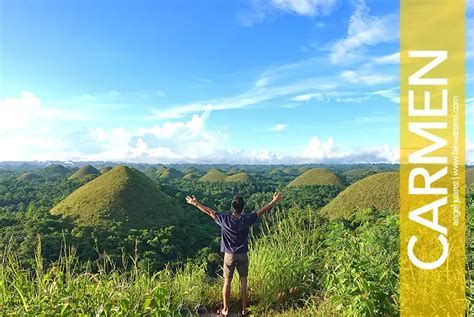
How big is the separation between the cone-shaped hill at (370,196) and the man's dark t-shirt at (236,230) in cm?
2720

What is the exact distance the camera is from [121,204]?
103 ft

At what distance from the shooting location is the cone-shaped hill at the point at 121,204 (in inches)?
1158

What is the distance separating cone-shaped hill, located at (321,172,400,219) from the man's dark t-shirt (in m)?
27.2

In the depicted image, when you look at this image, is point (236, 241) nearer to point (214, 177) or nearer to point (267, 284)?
point (267, 284)

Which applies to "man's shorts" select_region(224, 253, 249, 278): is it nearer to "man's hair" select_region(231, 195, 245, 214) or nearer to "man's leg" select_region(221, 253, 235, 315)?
"man's leg" select_region(221, 253, 235, 315)

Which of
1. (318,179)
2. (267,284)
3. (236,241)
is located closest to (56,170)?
(318,179)

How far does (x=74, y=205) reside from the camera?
31297mm

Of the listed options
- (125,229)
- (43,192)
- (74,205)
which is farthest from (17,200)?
(125,229)

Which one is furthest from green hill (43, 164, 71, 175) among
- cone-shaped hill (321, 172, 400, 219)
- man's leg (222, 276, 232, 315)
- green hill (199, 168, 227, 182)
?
man's leg (222, 276, 232, 315)

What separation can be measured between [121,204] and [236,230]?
91.4 feet

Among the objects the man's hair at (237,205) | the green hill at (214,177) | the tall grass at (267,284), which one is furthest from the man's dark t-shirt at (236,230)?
the green hill at (214,177)

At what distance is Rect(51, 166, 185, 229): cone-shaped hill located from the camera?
Result: 29.4 meters

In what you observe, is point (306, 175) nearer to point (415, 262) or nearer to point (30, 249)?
point (30, 249)

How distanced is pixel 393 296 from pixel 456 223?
161cm
